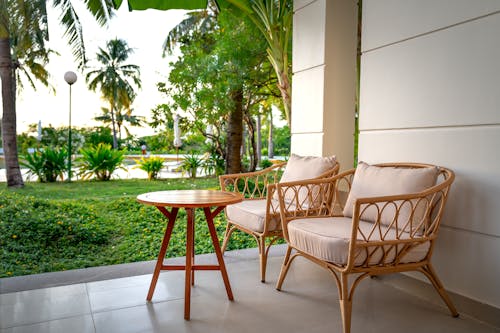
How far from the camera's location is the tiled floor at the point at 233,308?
1875 mm

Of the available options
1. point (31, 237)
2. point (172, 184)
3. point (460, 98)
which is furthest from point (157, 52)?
point (460, 98)

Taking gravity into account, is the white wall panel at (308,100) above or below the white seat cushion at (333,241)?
above

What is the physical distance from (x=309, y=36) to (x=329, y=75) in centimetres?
44

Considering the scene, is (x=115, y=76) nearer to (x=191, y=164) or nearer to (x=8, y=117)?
(x=191, y=164)

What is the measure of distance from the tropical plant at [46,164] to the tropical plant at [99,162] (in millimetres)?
407

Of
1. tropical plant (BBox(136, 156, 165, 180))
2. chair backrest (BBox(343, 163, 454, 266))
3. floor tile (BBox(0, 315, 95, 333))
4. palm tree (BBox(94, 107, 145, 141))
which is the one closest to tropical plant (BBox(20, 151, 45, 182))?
tropical plant (BBox(136, 156, 165, 180))

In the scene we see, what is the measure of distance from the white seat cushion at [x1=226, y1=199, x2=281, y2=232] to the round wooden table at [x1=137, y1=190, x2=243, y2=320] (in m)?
0.21

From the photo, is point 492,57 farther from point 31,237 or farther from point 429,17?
point 31,237

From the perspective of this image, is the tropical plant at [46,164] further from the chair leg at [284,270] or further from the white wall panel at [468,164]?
the white wall panel at [468,164]

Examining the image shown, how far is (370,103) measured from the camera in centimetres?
271

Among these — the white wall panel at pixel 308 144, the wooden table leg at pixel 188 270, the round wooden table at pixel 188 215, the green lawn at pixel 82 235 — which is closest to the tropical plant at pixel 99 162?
the green lawn at pixel 82 235

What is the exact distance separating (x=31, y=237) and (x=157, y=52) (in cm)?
814

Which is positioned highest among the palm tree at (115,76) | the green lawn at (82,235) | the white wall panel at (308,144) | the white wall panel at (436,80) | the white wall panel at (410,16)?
the palm tree at (115,76)

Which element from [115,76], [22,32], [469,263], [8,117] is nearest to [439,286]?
[469,263]
